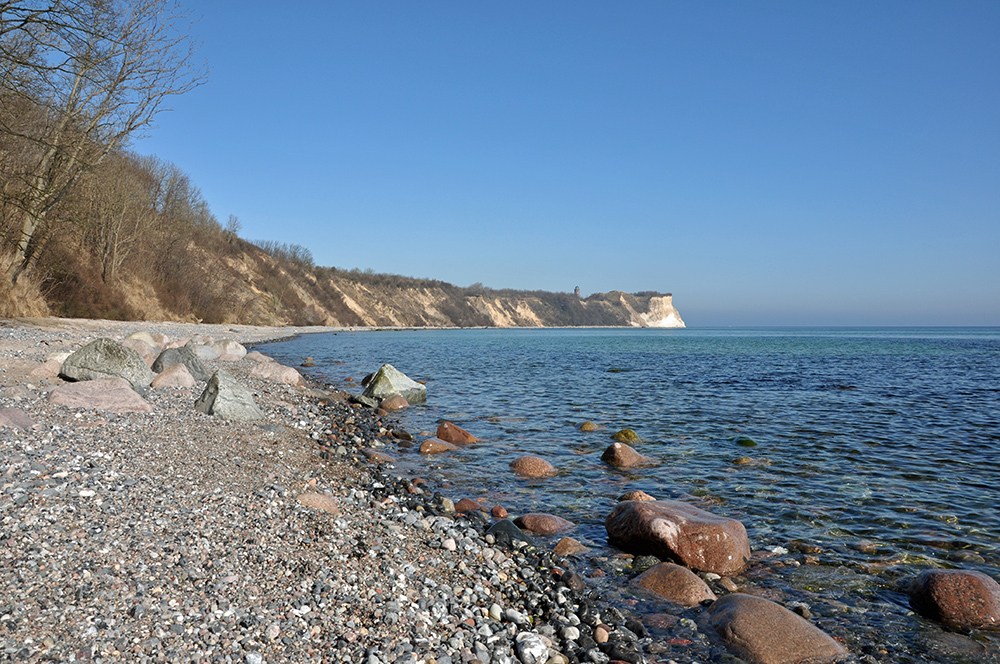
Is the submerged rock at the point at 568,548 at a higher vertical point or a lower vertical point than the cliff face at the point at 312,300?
lower

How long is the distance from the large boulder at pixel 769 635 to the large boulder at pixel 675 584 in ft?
0.99

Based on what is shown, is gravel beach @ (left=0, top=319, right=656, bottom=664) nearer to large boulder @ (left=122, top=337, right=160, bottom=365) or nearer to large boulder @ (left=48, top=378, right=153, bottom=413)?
large boulder @ (left=48, top=378, right=153, bottom=413)

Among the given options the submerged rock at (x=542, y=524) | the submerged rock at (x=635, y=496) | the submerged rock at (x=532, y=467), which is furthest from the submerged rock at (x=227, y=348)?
the submerged rock at (x=635, y=496)

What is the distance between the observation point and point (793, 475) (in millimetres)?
8922

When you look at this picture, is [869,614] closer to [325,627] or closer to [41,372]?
[325,627]

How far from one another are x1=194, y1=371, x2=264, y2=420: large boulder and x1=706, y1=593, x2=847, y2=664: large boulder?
7.98m

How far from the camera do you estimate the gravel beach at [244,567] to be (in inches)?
123

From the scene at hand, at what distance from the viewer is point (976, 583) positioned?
4.83 meters

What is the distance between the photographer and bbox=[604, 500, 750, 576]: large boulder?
18.6ft

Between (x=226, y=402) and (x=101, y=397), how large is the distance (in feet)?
5.78

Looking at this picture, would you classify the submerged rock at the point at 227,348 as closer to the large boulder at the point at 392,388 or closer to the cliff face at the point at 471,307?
the large boulder at the point at 392,388

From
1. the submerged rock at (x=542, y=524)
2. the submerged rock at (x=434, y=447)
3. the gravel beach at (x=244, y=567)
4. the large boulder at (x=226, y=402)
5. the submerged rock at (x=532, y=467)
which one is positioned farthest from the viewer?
the submerged rock at (x=434, y=447)

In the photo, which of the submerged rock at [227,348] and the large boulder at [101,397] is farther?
the submerged rock at [227,348]

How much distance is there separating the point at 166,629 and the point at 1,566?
127 cm
